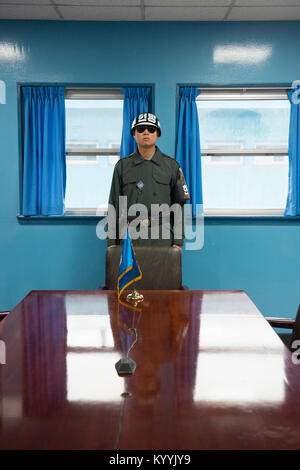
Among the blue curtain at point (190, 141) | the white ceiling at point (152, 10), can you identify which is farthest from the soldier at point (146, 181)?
the white ceiling at point (152, 10)

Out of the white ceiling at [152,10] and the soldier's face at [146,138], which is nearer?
the soldier's face at [146,138]

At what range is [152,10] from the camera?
324 centimetres

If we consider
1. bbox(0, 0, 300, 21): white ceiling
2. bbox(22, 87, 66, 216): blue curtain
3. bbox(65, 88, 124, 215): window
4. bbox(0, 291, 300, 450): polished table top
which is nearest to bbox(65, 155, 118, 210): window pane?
bbox(65, 88, 124, 215): window

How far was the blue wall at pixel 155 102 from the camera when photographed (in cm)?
349

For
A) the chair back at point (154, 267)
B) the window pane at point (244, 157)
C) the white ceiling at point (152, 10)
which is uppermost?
the white ceiling at point (152, 10)

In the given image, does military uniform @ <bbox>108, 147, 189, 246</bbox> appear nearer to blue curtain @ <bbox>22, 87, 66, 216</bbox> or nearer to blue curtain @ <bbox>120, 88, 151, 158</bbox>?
blue curtain @ <bbox>120, 88, 151, 158</bbox>

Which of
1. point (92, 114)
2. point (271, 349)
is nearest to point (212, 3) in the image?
point (92, 114)

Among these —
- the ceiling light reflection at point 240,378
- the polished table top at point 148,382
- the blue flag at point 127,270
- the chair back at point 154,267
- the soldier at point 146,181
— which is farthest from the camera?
the soldier at point 146,181

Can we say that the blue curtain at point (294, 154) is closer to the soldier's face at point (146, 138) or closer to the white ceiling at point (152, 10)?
the white ceiling at point (152, 10)

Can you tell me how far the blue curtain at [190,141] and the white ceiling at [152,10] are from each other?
646 millimetres

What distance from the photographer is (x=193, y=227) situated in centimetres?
364

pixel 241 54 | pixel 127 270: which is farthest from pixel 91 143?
pixel 127 270

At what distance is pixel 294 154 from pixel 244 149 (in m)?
0.47

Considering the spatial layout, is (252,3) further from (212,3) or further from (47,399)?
(47,399)
